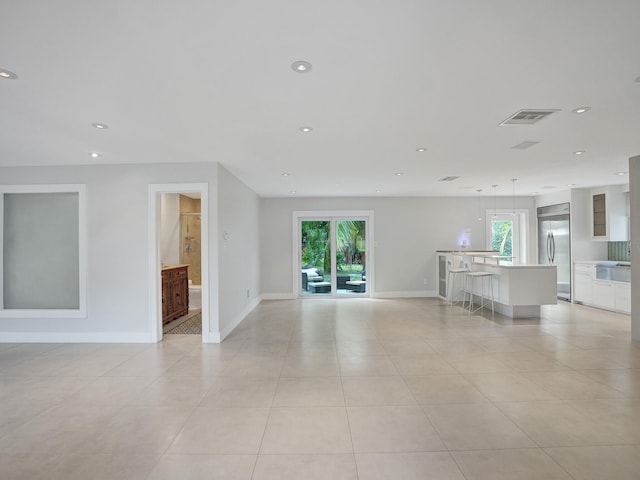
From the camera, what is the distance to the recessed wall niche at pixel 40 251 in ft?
16.3

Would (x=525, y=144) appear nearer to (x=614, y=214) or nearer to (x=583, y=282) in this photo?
(x=614, y=214)

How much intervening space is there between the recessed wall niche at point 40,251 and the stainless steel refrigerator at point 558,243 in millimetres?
9229

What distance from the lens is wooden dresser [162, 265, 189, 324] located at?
18.9 feet

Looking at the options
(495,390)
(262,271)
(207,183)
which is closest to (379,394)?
(495,390)

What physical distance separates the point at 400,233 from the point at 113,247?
6.23 metres

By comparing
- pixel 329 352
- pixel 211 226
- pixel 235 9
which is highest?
pixel 235 9

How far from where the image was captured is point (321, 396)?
3.09m

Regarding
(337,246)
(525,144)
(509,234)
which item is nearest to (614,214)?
(509,234)

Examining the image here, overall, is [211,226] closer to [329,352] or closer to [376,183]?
[329,352]

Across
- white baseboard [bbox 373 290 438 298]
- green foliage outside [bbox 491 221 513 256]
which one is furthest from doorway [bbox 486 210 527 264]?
white baseboard [bbox 373 290 438 298]

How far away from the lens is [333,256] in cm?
864

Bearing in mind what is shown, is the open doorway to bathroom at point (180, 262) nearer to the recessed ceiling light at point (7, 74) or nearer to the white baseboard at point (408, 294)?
the recessed ceiling light at point (7, 74)

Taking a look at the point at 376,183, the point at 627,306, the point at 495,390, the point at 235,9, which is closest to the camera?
the point at 235,9

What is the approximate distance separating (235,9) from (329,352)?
369 cm
